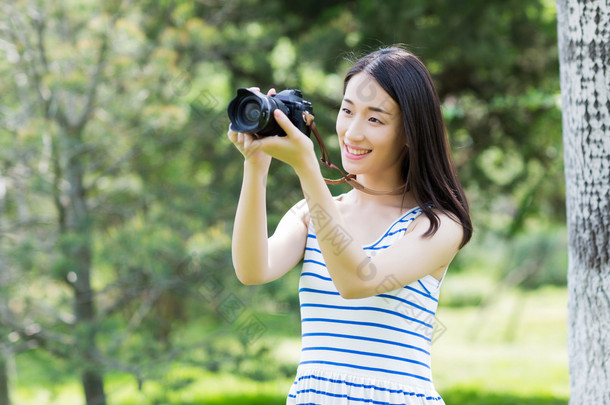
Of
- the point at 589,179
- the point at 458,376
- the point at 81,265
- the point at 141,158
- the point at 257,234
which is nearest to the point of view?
the point at 257,234

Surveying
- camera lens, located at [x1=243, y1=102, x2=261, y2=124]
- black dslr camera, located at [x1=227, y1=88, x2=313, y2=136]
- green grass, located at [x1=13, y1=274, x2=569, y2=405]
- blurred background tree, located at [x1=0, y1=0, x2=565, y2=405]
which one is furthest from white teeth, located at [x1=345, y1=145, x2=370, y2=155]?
green grass, located at [x1=13, y1=274, x2=569, y2=405]

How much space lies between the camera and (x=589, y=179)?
191 centimetres

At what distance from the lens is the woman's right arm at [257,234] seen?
1.36m

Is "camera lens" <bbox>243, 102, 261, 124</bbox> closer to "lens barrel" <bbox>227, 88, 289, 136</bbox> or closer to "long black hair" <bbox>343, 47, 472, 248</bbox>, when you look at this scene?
"lens barrel" <bbox>227, 88, 289, 136</bbox>

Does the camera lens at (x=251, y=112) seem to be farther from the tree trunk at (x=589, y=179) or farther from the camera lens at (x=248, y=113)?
the tree trunk at (x=589, y=179)

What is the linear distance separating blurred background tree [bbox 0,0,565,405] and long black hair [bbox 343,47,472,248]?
2.20m

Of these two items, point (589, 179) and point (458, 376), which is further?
point (458, 376)

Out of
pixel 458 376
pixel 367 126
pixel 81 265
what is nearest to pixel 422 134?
pixel 367 126

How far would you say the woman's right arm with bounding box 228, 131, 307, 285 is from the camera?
1.36 meters

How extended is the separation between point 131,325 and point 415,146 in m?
3.18

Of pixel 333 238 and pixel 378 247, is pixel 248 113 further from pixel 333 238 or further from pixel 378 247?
pixel 378 247

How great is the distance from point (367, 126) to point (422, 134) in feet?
0.39

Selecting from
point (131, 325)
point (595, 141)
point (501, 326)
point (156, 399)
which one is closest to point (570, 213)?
point (595, 141)

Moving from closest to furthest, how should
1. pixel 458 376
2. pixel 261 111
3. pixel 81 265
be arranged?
1. pixel 261 111
2. pixel 81 265
3. pixel 458 376
